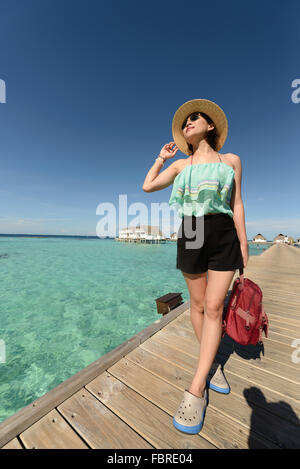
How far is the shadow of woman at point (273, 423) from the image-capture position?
1145mm

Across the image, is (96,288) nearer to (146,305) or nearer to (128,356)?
(146,305)

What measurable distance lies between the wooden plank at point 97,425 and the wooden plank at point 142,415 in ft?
0.14

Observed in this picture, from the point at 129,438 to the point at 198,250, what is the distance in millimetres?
1328

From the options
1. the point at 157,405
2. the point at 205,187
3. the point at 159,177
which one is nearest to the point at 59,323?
the point at 157,405

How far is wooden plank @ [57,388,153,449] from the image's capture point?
3.68 feet

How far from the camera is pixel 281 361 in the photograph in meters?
1.97

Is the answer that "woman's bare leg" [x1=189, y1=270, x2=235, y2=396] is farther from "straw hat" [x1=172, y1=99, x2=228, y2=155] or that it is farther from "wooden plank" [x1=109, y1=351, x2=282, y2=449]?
"straw hat" [x1=172, y1=99, x2=228, y2=155]

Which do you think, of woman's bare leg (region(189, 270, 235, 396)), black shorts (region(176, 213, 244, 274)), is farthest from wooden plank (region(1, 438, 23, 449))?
black shorts (region(176, 213, 244, 274))

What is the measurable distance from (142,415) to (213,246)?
54.0 inches

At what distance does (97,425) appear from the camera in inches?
48.4

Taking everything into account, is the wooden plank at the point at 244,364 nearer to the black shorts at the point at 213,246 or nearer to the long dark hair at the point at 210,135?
the black shorts at the point at 213,246

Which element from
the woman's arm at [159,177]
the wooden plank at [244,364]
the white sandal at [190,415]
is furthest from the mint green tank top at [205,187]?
the wooden plank at [244,364]

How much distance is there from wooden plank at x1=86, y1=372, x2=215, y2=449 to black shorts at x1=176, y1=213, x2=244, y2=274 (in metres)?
1.08

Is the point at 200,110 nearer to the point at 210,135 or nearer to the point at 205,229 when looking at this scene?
the point at 210,135
